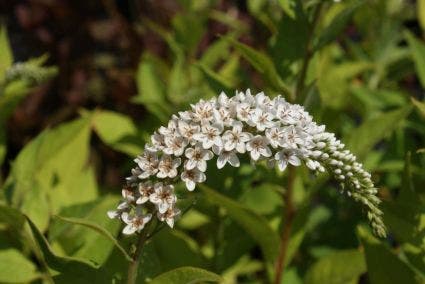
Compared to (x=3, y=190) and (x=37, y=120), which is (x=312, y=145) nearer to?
(x=3, y=190)

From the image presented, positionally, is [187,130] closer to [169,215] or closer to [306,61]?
[169,215]

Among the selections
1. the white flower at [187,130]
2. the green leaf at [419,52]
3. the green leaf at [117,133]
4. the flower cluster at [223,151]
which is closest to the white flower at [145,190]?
the flower cluster at [223,151]

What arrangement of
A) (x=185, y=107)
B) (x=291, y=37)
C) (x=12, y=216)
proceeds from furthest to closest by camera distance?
(x=185, y=107) < (x=291, y=37) < (x=12, y=216)

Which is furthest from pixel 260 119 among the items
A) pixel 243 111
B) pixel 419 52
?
pixel 419 52

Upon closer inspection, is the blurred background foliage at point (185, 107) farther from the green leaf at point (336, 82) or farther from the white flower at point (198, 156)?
the white flower at point (198, 156)

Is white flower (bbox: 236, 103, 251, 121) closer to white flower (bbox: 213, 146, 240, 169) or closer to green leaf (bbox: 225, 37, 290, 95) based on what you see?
white flower (bbox: 213, 146, 240, 169)

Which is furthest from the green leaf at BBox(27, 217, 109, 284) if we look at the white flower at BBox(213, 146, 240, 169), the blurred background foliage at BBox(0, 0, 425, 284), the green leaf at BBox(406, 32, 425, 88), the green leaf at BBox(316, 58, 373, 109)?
the green leaf at BBox(406, 32, 425, 88)
